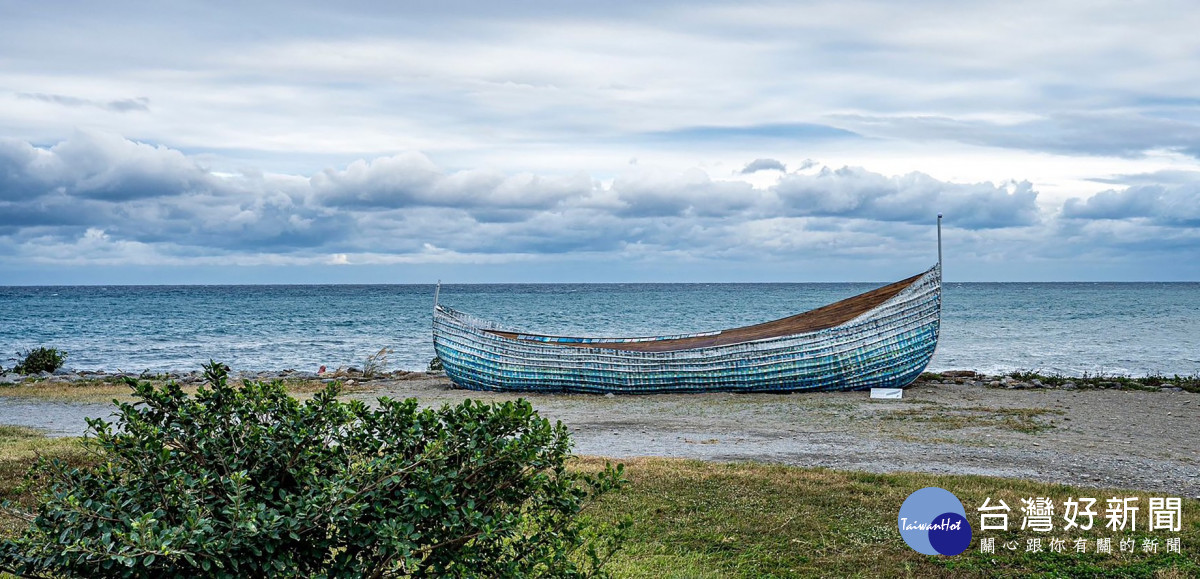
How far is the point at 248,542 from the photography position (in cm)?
299

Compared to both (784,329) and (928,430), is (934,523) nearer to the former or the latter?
(928,430)

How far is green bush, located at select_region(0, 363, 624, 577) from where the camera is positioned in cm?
305

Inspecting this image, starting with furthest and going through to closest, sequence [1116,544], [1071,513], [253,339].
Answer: [253,339] → [1071,513] → [1116,544]

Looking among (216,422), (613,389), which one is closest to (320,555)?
(216,422)

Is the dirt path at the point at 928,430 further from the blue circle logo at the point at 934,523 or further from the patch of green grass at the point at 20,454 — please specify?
the patch of green grass at the point at 20,454

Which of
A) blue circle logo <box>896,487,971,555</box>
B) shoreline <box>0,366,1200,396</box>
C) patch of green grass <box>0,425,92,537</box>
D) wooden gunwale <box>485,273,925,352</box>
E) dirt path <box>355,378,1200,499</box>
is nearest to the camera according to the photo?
blue circle logo <box>896,487,971,555</box>

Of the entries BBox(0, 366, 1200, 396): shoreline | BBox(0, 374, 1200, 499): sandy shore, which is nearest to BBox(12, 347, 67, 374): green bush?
BBox(0, 366, 1200, 396): shoreline

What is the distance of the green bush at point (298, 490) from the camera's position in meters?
3.05

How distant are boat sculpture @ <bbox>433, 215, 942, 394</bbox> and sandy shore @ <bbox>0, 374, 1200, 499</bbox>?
0.36m

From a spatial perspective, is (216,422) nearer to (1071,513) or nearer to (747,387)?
(1071,513)

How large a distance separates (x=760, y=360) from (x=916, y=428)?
4.34 m

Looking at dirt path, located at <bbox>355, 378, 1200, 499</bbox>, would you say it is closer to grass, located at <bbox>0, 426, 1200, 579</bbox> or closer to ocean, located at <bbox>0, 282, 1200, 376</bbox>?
grass, located at <bbox>0, 426, 1200, 579</bbox>

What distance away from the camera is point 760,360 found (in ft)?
51.9

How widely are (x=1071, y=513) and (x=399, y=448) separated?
5.60 meters
